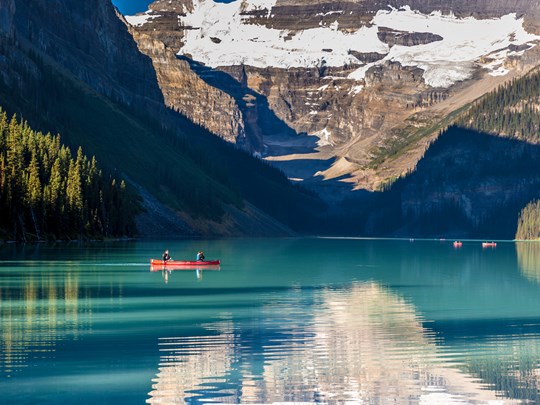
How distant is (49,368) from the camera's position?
5772 cm

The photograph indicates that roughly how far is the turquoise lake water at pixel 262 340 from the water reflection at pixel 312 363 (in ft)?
0.30

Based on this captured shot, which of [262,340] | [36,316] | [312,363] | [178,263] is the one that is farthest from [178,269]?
[312,363]

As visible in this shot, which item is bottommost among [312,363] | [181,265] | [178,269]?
[312,363]

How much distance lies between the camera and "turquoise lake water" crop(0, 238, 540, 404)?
53.0 m

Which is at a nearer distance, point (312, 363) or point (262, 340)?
point (312, 363)

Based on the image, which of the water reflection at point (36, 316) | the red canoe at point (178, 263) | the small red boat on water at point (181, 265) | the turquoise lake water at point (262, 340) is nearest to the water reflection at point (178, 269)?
the small red boat on water at point (181, 265)

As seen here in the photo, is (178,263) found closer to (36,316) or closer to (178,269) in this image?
(178,269)

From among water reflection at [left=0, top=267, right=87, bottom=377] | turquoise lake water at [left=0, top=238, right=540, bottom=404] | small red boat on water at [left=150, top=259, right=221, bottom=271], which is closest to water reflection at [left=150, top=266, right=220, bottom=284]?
small red boat on water at [left=150, top=259, right=221, bottom=271]

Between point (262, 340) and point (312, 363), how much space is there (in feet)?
30.0

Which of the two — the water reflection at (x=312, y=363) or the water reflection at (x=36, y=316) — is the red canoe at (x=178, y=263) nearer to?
the water reflection at (x=36, y=316)

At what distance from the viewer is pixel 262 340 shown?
69062 millimetres

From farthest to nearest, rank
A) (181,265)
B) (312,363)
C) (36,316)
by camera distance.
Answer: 1. (181,265)
2. (36,316)
3. (312,363)

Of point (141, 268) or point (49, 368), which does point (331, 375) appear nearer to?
point (49, 368)

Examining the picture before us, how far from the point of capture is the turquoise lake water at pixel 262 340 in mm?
52969
